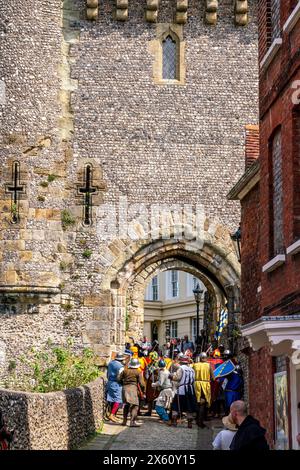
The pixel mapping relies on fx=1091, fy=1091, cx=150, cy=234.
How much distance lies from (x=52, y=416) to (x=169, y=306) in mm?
42370

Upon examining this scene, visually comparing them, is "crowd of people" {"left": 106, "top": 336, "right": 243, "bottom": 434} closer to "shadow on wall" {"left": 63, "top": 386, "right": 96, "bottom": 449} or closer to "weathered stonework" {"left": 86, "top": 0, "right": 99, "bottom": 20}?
"shadow on wall" {"left": 63, "top": 386, "right": 96, "bottom": 449}

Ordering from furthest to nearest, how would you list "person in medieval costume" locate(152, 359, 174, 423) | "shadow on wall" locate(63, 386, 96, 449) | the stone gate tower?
1. the stone gate tower
2. "person in medieval costume" locate(152, 359, 174, 423)
3. "shadow on wall" locate(63, 386, 96, 449)

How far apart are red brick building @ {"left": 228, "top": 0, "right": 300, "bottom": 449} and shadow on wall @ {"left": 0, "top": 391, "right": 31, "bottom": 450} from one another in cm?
318

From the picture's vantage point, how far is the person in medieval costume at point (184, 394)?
22438mm

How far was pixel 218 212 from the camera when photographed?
27.6 meters

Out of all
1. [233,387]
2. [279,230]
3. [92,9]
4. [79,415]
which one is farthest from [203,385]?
[92,9]

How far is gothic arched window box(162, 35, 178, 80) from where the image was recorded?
2823cm

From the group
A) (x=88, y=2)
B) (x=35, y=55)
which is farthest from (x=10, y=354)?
(x=88, y=2)

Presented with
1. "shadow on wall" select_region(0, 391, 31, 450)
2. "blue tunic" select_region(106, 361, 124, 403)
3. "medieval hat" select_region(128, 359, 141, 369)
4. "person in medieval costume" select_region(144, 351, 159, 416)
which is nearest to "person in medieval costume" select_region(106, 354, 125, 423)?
"blue tunic" select_region(106, 361, 124, 403)

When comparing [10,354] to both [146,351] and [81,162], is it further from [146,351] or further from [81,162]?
[81,162]

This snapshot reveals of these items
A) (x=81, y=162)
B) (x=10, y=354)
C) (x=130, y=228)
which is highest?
(x=81, y=162)

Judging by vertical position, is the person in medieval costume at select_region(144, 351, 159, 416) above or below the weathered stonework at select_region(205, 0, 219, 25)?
below

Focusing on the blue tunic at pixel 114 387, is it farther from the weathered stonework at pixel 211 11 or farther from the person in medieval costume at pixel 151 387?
the weathered stonework at pixel 211 11
